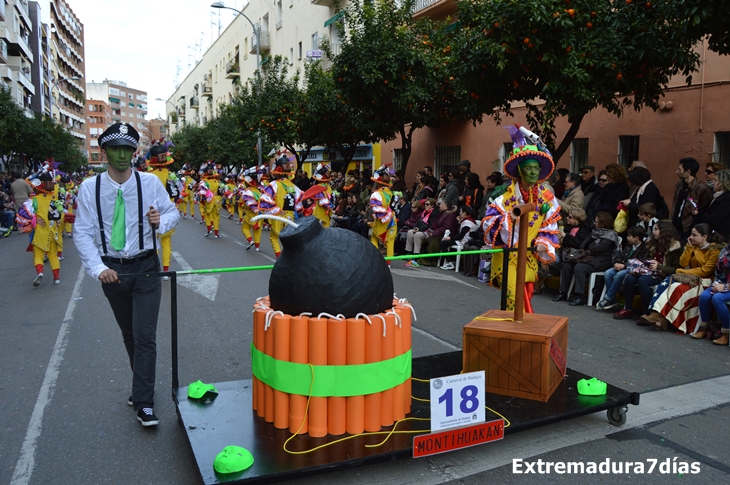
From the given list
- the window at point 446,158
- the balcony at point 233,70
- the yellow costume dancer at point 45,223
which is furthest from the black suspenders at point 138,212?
the balcony at point 233,70

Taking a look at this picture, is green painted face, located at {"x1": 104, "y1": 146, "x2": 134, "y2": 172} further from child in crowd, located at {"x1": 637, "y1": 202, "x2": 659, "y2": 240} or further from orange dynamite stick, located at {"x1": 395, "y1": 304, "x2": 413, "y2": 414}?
child in crowd, located at {"x1": 637, "y1": 202, "x2": 659, "y2": 240}

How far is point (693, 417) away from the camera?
4.54 meters

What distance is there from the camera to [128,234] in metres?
4.27

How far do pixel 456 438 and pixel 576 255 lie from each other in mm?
6064

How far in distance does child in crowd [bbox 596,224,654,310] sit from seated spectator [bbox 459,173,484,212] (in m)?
4.53

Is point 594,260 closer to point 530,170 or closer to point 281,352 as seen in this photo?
point 530,170

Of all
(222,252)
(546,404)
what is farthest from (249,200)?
(546,404)

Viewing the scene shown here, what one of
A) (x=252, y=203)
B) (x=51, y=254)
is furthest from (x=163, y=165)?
(x=252, y=203)

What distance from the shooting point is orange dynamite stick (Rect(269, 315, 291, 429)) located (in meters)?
3.56

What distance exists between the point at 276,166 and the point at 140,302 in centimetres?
796

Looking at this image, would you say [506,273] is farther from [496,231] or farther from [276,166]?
[276,166]

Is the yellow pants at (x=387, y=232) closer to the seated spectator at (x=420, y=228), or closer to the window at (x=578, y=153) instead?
the seated spectator at (x=420, y=228)

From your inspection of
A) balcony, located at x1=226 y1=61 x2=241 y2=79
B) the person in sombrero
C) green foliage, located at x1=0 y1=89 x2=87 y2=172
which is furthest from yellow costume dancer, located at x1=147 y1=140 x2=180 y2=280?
balcony, located at x1=226 y1=61 x2=241 y2=79

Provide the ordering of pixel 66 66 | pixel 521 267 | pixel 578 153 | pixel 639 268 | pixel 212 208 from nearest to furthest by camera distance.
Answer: pixel 521 267
pixel 639 268
pixel 578 153
pixel 212 208
pixel 66 66
